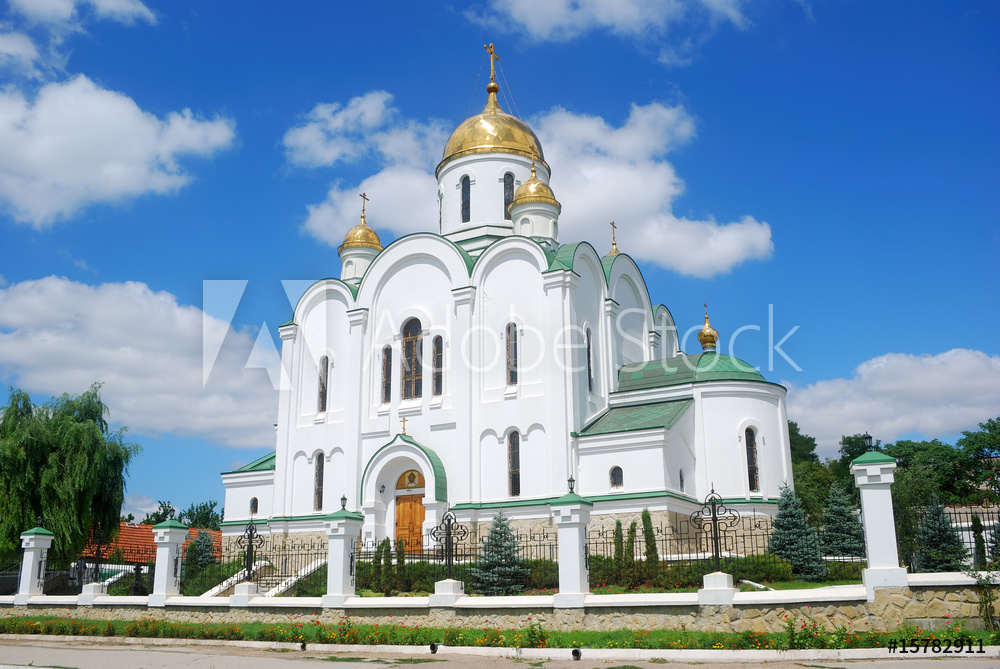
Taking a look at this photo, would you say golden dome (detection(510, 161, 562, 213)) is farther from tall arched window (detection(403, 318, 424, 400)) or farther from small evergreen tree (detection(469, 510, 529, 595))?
small evergreen tree (detection(469, 510, 529, 595))


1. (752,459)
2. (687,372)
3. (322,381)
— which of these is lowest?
(752,459)

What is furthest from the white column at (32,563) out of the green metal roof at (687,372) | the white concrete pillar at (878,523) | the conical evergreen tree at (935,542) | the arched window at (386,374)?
the conical evergreen tree at (935,542)

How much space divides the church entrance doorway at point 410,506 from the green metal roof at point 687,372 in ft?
20.4

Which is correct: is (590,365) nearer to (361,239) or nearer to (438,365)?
(438,365)

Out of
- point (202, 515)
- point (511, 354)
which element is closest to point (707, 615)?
point (511, 354)

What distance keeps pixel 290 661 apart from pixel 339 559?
3.27 m

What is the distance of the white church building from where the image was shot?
20203 mm

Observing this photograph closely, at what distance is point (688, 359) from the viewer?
22.5 m

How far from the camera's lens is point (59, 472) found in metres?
19.8

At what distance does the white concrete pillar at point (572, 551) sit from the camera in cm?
1152

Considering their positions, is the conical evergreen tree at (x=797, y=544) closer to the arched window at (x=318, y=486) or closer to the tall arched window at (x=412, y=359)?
the tall arched window at (x=412, y=359)

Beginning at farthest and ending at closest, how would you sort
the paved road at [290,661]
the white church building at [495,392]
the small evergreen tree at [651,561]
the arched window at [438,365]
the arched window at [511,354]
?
the arched window at [438,365] < the arched window at [511,354] < the white church building at [495,392] < the small evergreen tree at [651,561] < the paved road at [290,661]

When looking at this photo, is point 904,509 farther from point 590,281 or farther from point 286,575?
point 286,575

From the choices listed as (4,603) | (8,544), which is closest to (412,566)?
(4,603)
